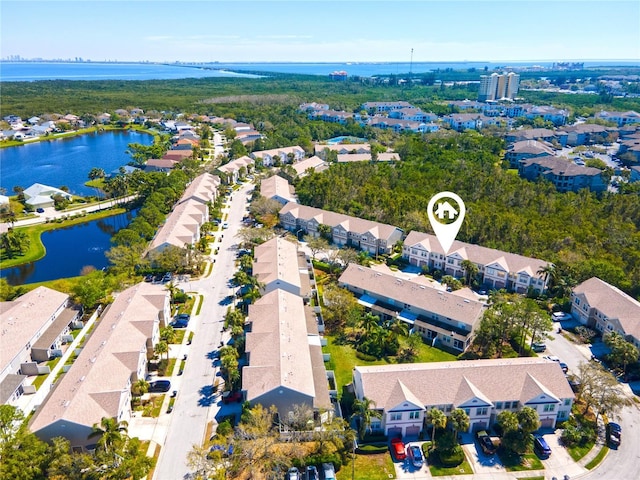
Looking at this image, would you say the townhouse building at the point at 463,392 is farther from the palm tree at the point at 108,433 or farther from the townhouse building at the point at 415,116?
the townhouse building at the point at 415,116

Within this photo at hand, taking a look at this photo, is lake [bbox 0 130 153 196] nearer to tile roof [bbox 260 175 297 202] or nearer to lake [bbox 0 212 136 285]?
lake [bbox 0 212 136 285]

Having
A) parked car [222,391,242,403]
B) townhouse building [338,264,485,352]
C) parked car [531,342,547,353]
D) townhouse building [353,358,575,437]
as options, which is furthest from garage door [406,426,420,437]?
parked car [531,342,547,353]

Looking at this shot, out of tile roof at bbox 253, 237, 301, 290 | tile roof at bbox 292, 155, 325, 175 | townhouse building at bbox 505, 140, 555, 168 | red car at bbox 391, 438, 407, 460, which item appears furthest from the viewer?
townhouse building at bbox 505, 140, 555, 168

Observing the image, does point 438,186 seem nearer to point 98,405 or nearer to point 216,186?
point 216,186

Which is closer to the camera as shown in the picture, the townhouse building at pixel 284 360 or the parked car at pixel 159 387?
the townhouse building at pixel 284 360

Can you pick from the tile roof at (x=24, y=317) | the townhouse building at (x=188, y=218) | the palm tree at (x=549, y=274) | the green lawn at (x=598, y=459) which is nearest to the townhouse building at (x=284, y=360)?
the green lawn at (x=598, y=459)

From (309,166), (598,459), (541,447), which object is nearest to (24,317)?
(541,447)
